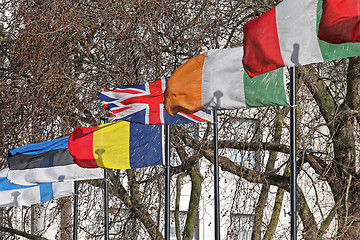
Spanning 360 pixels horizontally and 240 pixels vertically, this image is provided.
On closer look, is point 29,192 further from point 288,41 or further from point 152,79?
point 288,41

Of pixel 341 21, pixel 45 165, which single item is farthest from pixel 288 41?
pixel 45 165

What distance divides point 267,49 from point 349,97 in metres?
3.18

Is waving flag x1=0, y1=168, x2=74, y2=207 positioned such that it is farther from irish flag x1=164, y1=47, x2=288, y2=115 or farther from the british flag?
irish flag x1=164, y1=47, x2=288, y2=115

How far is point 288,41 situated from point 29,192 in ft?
21.1

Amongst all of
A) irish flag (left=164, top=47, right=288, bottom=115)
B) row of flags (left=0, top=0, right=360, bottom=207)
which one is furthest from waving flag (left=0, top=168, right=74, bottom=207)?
Result: irish flag (left=164, top=47, right=288, bottom=115)

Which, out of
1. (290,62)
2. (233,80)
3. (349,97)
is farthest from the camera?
(349,97)

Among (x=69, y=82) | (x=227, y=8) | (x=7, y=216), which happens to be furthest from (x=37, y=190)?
(x=227, y=8)

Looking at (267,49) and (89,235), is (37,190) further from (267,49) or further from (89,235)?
(267,49)

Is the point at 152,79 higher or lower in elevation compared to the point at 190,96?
higher

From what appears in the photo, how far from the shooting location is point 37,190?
10688mm

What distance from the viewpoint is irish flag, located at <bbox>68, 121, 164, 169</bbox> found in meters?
8.69

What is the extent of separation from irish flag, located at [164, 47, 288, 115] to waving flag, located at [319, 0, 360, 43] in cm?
192

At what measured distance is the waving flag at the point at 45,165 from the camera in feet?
30.0

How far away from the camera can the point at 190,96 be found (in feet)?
22.4
